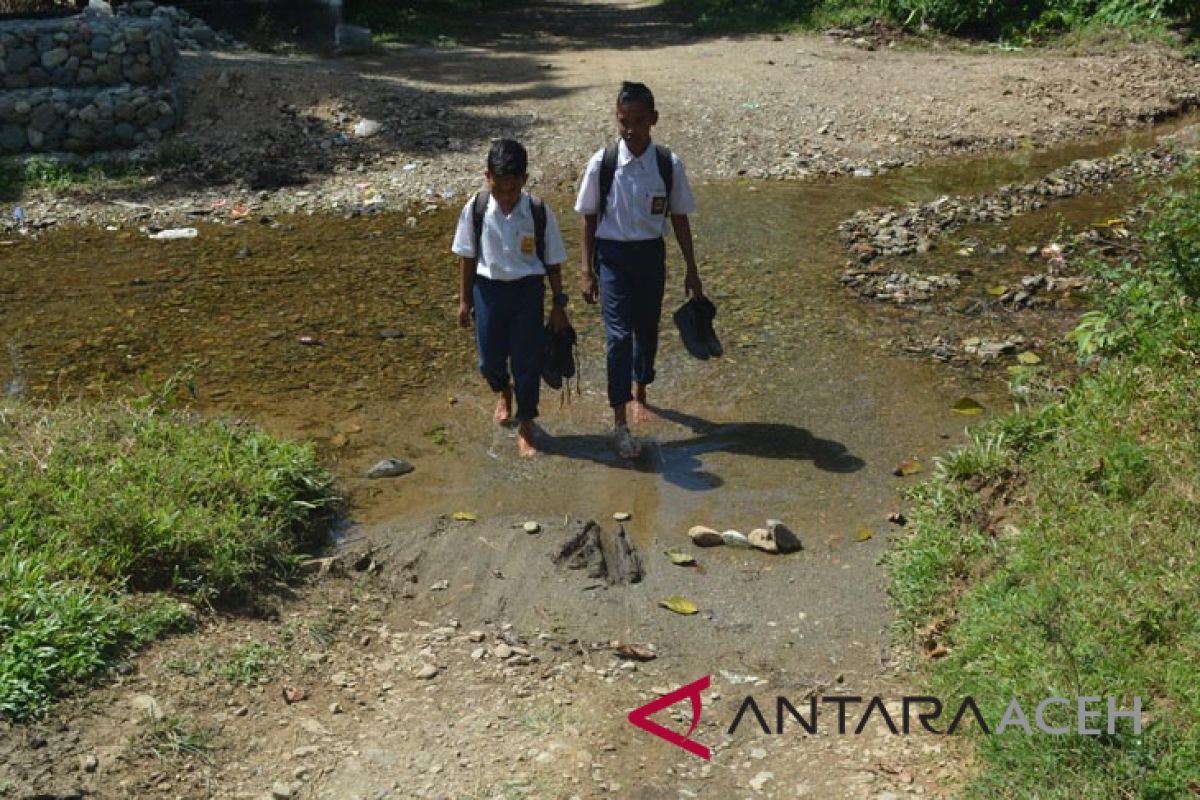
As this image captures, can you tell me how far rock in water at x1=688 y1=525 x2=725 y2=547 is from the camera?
574 centimetres

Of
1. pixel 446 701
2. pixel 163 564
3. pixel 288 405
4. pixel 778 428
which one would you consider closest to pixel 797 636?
pixel 446 701

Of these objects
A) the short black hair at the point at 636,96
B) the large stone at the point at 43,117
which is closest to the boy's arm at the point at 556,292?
the short black hair at the point at 636,96

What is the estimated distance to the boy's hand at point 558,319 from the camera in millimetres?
6441

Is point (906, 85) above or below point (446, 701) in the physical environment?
above

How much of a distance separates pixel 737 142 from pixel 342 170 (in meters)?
4.21

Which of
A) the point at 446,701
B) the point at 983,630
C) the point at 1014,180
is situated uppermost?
the point at 1014,180

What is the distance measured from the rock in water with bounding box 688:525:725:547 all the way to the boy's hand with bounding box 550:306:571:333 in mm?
1379

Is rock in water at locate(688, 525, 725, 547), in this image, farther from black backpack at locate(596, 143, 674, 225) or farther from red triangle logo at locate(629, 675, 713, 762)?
black backpack at locate(596, 143, 674, 225)

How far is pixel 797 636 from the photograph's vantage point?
5.01 meters

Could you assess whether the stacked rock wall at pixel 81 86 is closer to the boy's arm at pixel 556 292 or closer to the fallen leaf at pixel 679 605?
the boy's arm at pixel 556 292

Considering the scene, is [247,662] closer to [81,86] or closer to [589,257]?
[589,257]

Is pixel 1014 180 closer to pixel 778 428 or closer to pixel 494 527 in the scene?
pixel 778 428

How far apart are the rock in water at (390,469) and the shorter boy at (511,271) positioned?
24.2 inches

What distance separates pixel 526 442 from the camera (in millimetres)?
6707
